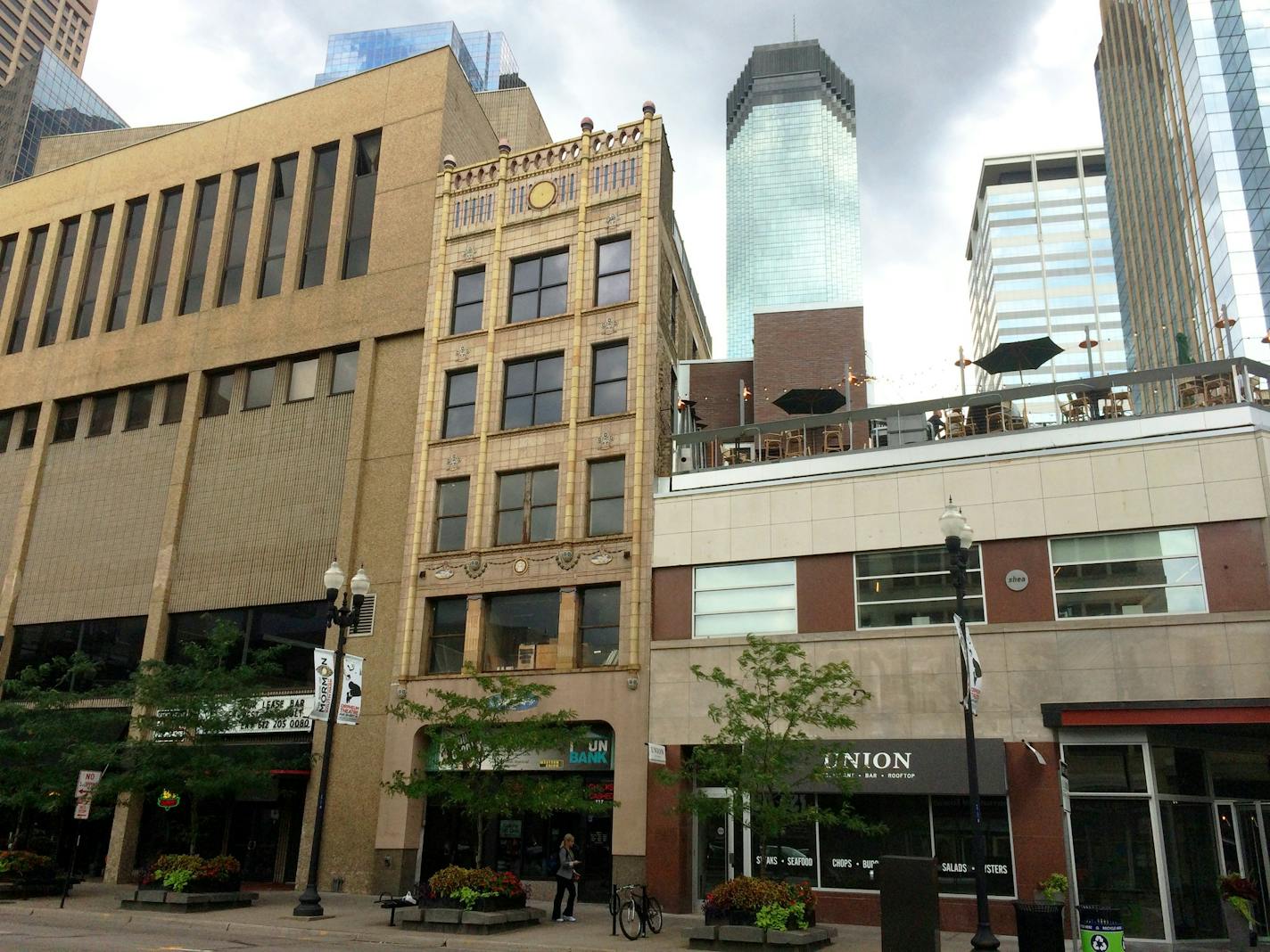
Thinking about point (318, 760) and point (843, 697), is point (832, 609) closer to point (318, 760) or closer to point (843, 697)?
point (843, 697)

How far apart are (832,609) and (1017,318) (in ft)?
479

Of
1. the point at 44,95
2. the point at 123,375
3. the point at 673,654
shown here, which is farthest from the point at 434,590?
the point at 44,95

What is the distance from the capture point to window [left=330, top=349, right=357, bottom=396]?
35.0 metres

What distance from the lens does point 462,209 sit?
3512 centimetres

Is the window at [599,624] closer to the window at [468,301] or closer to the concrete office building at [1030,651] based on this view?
the concrete office building at [1030,651]

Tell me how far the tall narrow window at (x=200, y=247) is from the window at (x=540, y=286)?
13.4 metres

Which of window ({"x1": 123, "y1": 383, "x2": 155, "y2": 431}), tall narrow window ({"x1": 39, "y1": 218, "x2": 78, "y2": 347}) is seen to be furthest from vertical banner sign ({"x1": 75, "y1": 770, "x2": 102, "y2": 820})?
tall narrow window ({"x1": 39, "y1": 218, "x2": 78, "y2": 347})

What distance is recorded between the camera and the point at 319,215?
125ft

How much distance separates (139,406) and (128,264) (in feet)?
22.9

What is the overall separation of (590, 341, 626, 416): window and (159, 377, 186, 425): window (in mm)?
16516

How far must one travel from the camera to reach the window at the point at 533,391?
31.9 meters

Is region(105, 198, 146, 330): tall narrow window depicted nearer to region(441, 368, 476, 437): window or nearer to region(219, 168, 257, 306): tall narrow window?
region(219, 168, 257, 306): tall narrow window

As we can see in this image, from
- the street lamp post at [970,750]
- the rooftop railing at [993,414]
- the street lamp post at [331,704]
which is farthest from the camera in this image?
the rooftop railing at [993,414]

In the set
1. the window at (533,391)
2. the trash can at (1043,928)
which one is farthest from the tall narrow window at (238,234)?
the trash can at (1043,928)
